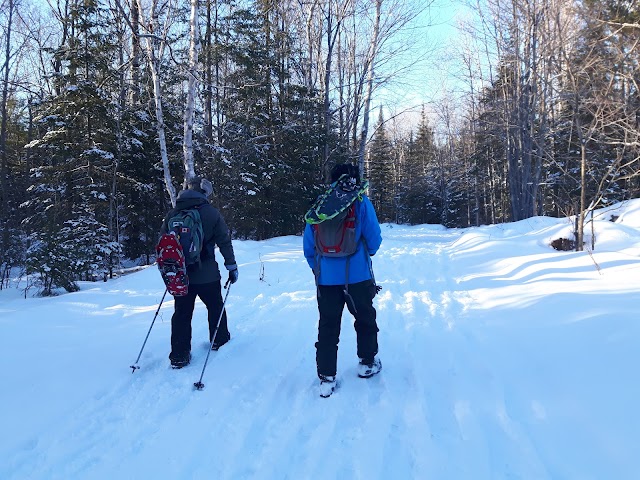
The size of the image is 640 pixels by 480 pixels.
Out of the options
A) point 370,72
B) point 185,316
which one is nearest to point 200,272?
point 185,316

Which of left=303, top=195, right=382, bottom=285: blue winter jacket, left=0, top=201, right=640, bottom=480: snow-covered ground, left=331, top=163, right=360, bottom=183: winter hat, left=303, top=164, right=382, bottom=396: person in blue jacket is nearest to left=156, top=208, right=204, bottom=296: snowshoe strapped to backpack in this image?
left=0, top=201, right=640, bottom=480: snow-covered ground

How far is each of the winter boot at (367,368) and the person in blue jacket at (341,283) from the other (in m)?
0.31

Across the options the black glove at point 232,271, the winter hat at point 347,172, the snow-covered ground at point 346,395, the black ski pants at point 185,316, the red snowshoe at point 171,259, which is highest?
the winter hat at point 347,172

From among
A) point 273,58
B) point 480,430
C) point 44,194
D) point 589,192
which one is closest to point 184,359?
point 480,430

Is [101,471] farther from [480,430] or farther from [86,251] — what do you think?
[86,251]

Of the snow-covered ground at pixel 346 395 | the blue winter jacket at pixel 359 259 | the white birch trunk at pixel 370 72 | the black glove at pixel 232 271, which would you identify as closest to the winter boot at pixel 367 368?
the snow-covered ground at pixel 346 395

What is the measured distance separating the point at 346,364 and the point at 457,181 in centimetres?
4227

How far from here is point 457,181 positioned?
4275 centimetres

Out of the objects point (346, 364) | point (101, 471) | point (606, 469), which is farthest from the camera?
point (346, 364)

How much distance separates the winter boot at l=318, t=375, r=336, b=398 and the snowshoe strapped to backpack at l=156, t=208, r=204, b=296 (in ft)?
4.96

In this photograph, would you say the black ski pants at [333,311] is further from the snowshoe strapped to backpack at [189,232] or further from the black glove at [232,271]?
the snowshoe strapped to backpack at [189,232]

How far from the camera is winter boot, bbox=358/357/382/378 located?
137 inches

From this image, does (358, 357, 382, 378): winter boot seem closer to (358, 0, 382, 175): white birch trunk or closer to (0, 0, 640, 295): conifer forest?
(0, 0, 640, 295): conifer forest

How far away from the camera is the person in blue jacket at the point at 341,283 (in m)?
3.27
